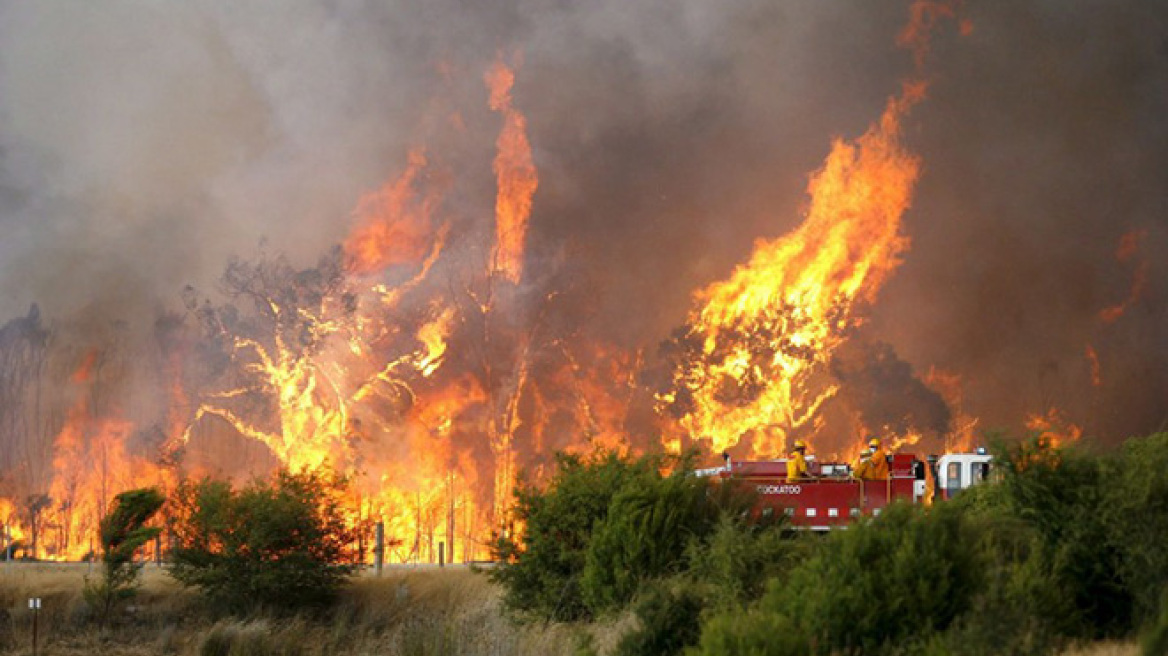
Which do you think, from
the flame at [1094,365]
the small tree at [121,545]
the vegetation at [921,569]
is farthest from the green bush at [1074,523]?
the flame at [1094,365]

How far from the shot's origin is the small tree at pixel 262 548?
37.2 meters

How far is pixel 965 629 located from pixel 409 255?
5337 cm

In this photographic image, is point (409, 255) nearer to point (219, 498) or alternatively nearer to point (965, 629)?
point (219, 498)

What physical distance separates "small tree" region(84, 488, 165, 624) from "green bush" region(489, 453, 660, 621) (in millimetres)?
10974

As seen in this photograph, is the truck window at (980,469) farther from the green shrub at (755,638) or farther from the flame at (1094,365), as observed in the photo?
the flame at (1094,365)

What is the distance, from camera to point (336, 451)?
63906 millimetres

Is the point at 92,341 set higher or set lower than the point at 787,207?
lower

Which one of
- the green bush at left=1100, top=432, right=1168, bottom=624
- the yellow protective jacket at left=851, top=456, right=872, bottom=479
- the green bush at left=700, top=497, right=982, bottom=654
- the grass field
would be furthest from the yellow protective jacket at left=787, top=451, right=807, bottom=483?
the green bush at left=700, top=497, right=982, bottom=654

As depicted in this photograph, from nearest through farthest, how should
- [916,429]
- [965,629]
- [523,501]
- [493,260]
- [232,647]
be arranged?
[965,629]
[523,501]
[232,647]
[916,429]
[493,260]

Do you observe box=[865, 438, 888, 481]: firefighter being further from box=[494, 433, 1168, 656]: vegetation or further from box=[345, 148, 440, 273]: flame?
box=[345, 148, 440, 273]: flame

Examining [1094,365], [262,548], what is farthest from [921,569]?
[1094,365]

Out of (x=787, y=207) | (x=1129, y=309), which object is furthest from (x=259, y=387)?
(x=1129, y=309)

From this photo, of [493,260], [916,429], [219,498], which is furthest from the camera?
[493,260]

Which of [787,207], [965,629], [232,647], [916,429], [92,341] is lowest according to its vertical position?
[232,647]
